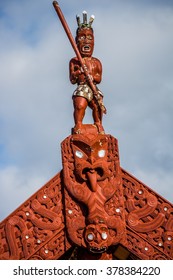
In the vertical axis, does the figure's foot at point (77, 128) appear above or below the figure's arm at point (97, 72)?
below

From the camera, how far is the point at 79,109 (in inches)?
392

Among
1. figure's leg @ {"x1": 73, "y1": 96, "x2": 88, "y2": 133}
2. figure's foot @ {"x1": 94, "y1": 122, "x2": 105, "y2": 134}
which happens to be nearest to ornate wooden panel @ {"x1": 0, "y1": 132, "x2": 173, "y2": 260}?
figure's foot @ {"x1": 94, "y1": 122, "x2": 105, "y2": 134}

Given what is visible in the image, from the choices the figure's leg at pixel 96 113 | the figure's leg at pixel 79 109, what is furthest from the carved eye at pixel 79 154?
the figure's leg at pixel 96 113

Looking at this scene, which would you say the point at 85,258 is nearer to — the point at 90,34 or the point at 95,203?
the point at 95,203

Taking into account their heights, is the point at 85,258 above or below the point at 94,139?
below

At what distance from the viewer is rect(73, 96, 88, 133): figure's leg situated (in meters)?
9.88

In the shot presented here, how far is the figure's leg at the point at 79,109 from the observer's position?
32.4 ft

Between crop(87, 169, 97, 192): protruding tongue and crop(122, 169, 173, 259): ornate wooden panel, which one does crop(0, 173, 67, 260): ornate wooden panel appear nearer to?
crop(87, 169, 97, 192): protruding tongue

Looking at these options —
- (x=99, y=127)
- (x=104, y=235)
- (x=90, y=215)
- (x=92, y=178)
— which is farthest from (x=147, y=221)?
(x=99, y=127)

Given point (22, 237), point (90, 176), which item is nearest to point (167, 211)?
point (90, 176)

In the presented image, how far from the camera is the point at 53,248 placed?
9.27 m

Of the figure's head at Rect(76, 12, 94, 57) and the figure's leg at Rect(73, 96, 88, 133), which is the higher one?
the figure's head at Rect(76, 12, 94, 57)

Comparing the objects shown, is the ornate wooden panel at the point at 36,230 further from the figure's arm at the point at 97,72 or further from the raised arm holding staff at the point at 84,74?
the figure's arm at the point at 97,72

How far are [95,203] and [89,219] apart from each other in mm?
285
